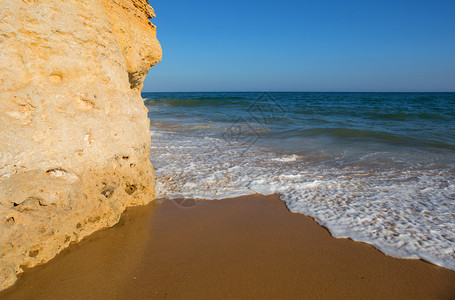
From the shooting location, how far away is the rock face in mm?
1990

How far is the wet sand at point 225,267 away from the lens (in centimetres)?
188

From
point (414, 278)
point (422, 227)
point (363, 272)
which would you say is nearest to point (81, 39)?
point (363, 272)

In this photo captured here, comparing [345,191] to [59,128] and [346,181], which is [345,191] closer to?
[346,181]

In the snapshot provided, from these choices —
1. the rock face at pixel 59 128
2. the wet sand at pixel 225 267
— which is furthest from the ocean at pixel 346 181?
the rock face at pixel 59 128

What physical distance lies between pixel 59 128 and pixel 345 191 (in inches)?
131

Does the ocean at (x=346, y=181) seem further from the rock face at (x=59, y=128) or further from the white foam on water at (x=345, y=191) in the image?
the rock face at (x=59, y=128)

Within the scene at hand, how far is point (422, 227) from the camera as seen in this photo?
2.75 meters

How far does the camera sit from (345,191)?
3.66 meters

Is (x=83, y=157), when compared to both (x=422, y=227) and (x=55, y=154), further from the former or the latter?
(x=422, y=227)

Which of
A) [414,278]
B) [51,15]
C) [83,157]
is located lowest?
[414,278]

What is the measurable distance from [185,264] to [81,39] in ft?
6.91

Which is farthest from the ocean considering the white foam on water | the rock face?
the rock face

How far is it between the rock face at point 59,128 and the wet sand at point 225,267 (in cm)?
21

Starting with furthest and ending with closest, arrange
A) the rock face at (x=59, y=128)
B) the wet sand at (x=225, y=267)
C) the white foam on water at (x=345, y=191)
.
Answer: the white foam on water at (x=345, y=191), the rock face at (x=59, y=128), the wet sand at (x=225, y=267)
